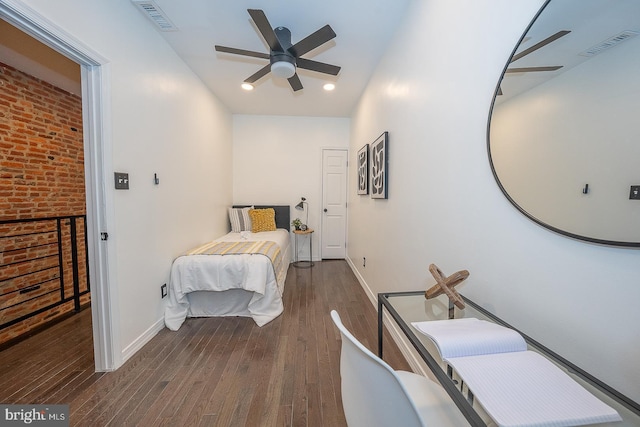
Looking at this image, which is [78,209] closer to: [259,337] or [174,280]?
[174,280]

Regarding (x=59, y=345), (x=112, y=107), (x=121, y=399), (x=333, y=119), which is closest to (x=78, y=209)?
(x=59, y=345)

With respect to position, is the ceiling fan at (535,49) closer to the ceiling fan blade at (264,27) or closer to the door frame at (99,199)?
the ceiling fan blade at (264,27)

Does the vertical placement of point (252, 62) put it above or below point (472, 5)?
above

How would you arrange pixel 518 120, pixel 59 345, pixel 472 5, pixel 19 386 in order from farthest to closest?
pixel 59 345, pixel 19 386, pixel 472 5, pixel 518 120

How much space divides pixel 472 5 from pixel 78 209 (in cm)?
435

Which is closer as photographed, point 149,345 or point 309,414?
point 309,414

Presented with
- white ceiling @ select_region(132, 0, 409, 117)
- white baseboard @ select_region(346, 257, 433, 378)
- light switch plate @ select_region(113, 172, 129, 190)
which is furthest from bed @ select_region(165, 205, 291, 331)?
white ceiling @ select_region(132, 0, 409, 117)

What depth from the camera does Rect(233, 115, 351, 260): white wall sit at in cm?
445

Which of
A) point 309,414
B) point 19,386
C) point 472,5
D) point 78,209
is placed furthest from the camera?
point 78,209

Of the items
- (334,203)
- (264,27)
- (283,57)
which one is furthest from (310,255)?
(264,27)

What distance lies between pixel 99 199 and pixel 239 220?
2.51 m

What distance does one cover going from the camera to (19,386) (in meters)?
1.50

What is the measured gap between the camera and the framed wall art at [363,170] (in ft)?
10.1

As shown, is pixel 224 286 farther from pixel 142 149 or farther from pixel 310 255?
pixel 310 255
